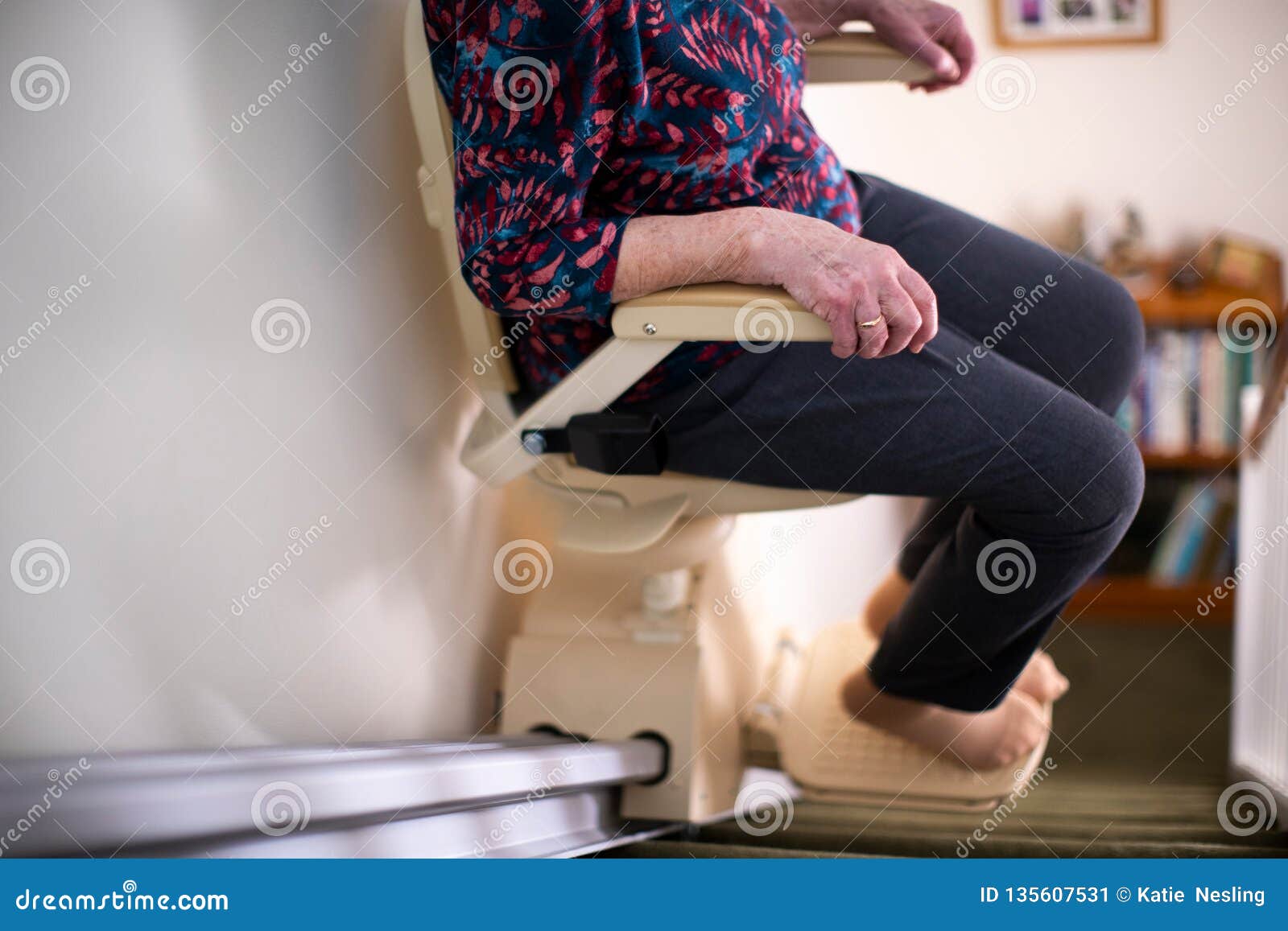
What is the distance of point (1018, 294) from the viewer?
127 cm

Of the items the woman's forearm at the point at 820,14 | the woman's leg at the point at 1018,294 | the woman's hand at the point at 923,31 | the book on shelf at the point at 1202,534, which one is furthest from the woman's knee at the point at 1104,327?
the book on shelf at the point at 1202,534

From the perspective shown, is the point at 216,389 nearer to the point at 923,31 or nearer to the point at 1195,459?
the point at 923,31

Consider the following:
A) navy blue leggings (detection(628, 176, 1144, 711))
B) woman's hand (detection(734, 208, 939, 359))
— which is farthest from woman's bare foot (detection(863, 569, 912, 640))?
woman's hand (detection(734, 208, 939, 359))

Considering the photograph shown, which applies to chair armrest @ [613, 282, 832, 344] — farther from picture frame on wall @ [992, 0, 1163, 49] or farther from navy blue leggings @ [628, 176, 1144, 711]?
picture frame on wall @ [992, 0, 1163, 49]

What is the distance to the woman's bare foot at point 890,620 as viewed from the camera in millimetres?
1630

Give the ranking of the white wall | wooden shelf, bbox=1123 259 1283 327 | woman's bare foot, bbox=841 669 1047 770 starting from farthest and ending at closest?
wooden shelf, bbox=1123 259 1283 327, woman's bare foot, bbox=841 669 1047 770, the white wall

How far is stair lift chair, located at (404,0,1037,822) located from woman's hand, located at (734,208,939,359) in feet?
0.06

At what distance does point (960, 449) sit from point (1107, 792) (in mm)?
936

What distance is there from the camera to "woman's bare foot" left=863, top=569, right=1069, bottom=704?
1.63 metres

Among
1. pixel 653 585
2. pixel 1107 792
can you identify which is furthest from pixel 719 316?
pixel 1107 792

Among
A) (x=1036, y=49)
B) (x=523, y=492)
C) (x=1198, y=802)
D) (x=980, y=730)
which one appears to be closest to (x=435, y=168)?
(x=523, y=492)

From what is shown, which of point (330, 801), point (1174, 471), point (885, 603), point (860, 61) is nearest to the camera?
point (330, 801)

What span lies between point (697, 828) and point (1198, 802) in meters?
0.75
